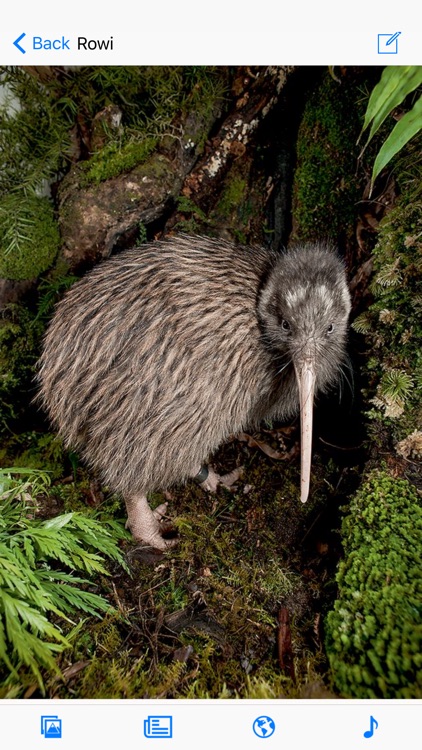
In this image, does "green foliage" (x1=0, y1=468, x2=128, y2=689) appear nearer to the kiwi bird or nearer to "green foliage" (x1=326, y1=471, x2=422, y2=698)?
the kiwi bird

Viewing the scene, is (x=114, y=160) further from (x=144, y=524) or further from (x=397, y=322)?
(x=144, y=524)

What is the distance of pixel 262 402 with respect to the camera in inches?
85.0

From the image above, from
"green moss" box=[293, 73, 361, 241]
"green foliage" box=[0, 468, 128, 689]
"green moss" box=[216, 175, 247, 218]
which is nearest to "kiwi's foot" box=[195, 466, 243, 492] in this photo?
"green foliage" box=[0, 468, 128, 689]

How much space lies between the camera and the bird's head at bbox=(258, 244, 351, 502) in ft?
6.07

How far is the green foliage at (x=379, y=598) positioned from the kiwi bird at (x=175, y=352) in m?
0.25

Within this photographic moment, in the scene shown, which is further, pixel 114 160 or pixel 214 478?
pixel 114 160

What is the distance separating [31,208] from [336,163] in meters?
1.48
